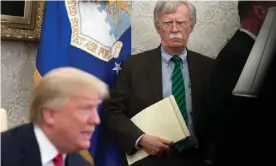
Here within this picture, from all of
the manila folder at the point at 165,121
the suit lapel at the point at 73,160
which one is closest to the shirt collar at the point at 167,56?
the manila folder at the point at 165,121

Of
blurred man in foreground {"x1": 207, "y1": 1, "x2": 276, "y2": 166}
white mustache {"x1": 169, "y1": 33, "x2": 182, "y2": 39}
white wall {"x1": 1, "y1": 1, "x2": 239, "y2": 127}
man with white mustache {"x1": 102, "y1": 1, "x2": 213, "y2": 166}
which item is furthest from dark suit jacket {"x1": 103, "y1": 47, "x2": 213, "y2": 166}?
blurred man in foreground {"x1": 207, "y1": 1, "x2": 276, "y2": 166}

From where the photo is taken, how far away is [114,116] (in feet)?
7.26

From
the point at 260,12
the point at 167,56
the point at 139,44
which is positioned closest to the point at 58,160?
the point at 260,12

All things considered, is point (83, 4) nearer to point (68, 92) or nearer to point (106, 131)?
point (106, 131)

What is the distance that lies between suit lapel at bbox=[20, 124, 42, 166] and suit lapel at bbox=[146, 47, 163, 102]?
97cm

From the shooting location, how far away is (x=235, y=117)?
1.29m

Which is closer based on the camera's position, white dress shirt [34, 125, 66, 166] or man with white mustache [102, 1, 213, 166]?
white dress shirt [34, 125, 66, 166]

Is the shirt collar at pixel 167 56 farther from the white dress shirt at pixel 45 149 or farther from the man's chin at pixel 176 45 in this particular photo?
the white dress shirt at pixel 45 149

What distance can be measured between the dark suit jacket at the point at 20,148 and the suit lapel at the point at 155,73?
96 centimetres

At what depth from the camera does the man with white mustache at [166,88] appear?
84.4 inches

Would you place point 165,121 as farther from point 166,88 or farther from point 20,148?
point 20,148

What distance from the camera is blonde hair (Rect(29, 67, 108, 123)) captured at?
128 cm

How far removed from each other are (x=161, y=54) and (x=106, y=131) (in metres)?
0.50

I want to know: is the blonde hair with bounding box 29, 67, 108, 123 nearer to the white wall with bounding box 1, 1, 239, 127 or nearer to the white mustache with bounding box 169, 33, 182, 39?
the white mustache with bounding box 169, 33, 182, 39
